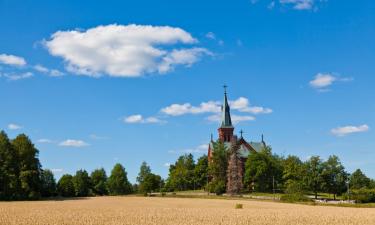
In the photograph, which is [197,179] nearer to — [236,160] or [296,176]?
[236,160]

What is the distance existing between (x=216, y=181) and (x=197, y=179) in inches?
1146

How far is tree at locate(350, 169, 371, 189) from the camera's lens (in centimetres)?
15338

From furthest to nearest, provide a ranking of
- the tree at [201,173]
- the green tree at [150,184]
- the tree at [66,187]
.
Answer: the tree at [201,173] < the green tree at [150,184] < the tree at [66,187]

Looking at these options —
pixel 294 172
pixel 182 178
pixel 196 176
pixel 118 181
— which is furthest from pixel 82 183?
pixel 294 172

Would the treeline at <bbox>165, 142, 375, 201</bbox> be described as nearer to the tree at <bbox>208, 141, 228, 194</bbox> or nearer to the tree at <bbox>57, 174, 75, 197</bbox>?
the tree at <bbox>208, 141, 228, 194</bbox>

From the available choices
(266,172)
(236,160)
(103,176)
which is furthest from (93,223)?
(103,176)

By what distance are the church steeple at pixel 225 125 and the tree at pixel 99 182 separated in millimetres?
48544

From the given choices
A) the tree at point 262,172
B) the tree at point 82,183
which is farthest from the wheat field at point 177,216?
the tree at point 82,183

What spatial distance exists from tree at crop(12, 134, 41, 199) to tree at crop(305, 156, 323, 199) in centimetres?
6333

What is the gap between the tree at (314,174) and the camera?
11406 cm

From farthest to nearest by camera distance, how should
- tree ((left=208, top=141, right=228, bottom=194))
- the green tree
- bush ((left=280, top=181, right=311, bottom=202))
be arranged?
the green tree < tree ((left=208, top=141, right=228, bottom=194)) < bush ((left=280, top=181, right=311, bottom=202))

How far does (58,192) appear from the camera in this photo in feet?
466

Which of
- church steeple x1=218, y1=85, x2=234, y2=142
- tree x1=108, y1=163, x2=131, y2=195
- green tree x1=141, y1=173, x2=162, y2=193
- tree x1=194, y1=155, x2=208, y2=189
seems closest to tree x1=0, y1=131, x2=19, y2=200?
green tree x1=141, y1=173, x2=162, y2=193

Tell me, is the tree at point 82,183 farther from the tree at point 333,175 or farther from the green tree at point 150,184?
the tree at point 333,175
